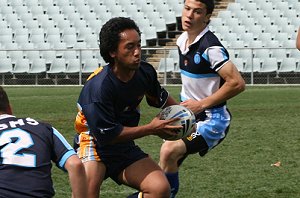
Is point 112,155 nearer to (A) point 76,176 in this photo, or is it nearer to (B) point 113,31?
(B) point 113,31

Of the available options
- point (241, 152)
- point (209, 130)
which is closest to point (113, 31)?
point (209, 130)

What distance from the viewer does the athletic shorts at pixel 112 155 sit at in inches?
240

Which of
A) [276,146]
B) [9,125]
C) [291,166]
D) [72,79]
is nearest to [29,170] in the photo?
[9,125]

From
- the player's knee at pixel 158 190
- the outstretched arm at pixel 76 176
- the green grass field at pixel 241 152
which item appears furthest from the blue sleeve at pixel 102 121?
the green grass field at pixel 241 152

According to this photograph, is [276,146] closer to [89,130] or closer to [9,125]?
[89,130]

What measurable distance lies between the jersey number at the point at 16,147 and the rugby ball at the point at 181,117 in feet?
5.72

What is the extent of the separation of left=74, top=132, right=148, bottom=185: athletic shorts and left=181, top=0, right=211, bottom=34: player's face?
1512mm

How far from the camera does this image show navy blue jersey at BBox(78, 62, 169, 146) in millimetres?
5855

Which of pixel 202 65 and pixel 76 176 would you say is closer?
pixel 76 176

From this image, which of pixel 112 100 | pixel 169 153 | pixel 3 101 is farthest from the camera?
pixel 169 153

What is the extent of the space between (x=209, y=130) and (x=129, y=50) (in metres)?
1.64

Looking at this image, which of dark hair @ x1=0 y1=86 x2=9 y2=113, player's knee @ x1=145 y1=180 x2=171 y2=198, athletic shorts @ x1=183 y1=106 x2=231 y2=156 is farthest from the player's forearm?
dark hair @ x1=0 y1=86 x2=9 y2=113

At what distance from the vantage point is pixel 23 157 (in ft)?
14.8

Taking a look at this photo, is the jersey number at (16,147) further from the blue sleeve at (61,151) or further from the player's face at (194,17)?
the player's face at (194,17)
